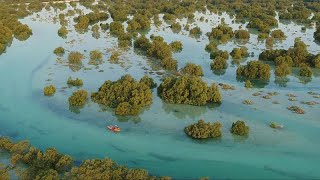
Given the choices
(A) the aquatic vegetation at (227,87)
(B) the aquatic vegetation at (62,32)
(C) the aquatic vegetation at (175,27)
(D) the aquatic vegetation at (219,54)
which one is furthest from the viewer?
(C) the aquatic vegetation at (175,27)

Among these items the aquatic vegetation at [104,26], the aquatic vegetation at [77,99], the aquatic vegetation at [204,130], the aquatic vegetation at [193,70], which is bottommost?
the aquatic vegetation at [204,130]

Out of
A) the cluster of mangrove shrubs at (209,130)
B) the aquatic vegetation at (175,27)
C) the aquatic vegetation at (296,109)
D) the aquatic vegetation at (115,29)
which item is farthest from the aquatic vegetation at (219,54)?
the cluster of mangrove shrubs at (209,130)

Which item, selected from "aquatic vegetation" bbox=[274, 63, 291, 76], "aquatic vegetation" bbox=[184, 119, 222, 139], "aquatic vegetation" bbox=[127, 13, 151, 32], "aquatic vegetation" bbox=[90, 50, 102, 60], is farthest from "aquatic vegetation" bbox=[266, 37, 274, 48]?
"aquatic vegetation" bbox=[184, 119, 222, 139]

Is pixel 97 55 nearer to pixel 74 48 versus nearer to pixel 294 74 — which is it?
pixel 74 48

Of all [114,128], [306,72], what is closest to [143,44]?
[306,72]

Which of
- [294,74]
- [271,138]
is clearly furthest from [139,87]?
[294,74]

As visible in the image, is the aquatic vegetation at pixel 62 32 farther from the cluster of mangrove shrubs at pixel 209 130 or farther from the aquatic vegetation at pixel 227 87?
the cluster of mangrove shrubs at pixel 209 130
